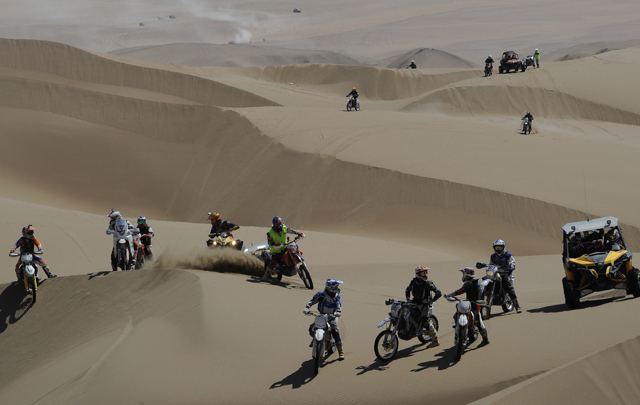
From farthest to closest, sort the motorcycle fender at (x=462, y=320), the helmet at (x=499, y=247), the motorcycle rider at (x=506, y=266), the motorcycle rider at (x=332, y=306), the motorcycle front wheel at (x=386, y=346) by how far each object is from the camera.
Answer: the helmet at (x=499, y=247)
the motorcycle rider at (x=506, y=266)
the motorcycle rider at (x=332, y=306)
the motorcycle front wheel at (x=386, y=346)
the motorcycle fender at (x=462, y=320)

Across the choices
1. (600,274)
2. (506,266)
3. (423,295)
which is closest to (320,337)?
(423,295)

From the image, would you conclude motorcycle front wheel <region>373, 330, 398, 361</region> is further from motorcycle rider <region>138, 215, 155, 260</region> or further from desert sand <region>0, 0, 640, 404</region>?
motorcycle rider <region>138, 215, 155, 260</region>

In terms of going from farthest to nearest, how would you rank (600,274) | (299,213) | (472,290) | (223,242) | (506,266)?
(299,213)
(223,242)
(506,266)
(600,274)
(472,290)

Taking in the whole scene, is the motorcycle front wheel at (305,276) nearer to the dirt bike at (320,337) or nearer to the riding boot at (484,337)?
the dirt bike at (320,337)

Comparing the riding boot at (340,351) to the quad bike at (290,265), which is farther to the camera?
the quad bike at (290,265)

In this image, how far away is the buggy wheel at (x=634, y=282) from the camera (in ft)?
40.7

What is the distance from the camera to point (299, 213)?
28875 mm

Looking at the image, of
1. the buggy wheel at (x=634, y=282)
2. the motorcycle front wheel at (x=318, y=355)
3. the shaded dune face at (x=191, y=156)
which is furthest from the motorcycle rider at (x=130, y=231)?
the shaded dune face at (x=191, y=156)

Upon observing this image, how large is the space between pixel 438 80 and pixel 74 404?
54560 mm

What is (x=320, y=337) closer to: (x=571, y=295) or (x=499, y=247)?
(x=499, y=247)

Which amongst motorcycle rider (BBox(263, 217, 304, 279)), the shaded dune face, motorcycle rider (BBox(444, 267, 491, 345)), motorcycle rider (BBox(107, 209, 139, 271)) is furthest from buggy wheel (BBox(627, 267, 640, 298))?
the shaded dune face

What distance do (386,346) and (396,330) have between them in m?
0.28

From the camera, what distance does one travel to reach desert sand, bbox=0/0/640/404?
410 inches

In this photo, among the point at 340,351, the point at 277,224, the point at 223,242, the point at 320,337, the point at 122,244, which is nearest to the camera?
the point at 320,337
